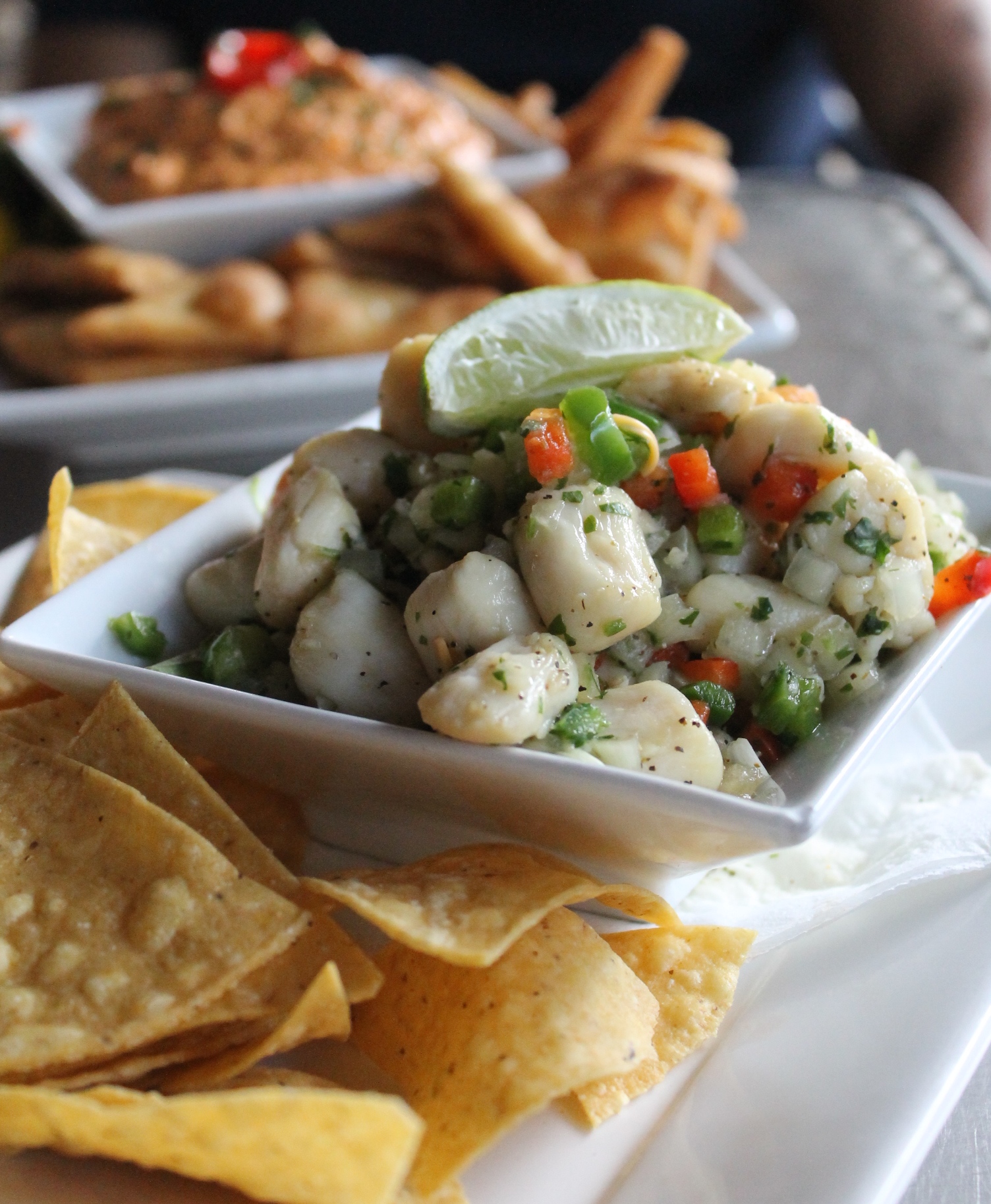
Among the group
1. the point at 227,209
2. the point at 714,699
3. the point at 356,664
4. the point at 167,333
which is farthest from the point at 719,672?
the point at 227,209

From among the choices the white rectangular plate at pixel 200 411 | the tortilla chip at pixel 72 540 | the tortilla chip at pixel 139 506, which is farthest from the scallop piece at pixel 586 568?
the white rectangular plate at pixel 200 411

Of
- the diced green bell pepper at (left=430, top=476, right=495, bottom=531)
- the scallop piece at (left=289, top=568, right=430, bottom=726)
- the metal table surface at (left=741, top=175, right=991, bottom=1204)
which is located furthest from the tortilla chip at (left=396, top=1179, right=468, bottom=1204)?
the metal table surface at (left=741, top=175, right=991, bottom=1204)

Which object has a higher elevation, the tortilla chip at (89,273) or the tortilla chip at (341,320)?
the tortilla chip at (341,320)

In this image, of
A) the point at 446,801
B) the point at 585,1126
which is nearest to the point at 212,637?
the point at 446,801

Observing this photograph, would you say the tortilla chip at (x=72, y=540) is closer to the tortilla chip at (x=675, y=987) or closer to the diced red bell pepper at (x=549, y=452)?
the diced red bell pepper at (x=549, y=452)

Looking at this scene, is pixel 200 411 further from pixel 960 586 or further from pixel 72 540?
pixel 960 586

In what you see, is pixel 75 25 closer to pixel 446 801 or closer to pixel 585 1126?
pixel 446 801
